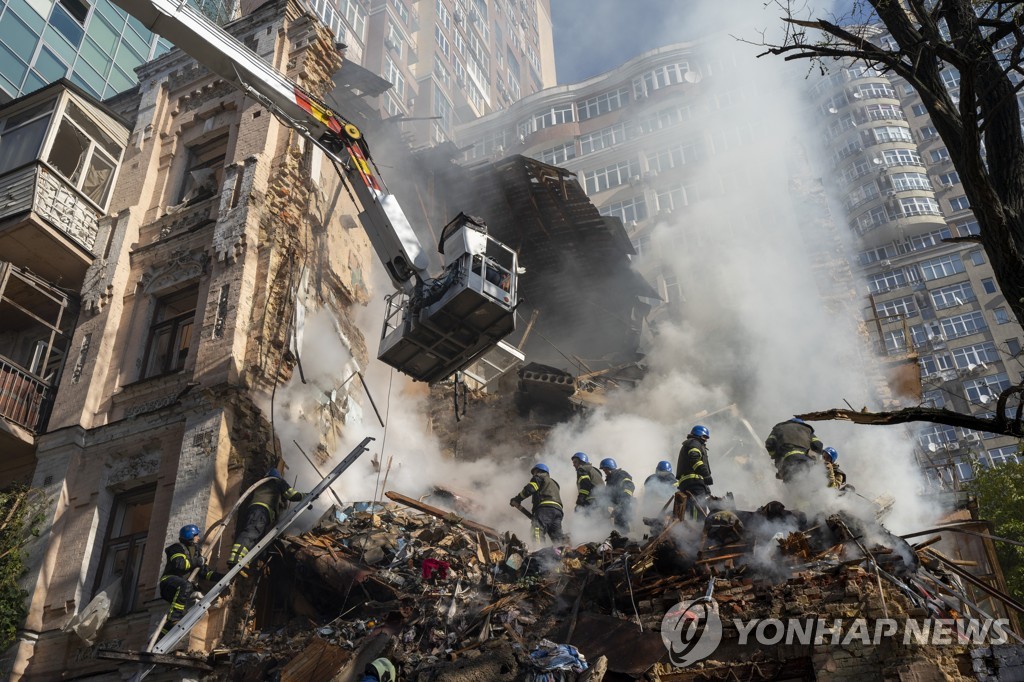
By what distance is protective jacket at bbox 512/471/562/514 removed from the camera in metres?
11.9

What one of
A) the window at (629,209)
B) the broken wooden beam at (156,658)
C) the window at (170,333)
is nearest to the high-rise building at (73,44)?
the window at (170,333)

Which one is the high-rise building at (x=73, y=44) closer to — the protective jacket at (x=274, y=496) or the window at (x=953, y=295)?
the protective jacket at (x=274, y=496)

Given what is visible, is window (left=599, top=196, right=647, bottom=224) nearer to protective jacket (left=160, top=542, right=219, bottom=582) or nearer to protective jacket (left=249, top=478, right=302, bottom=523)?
protective jacket (left=249, top=478, right=302, bottom=523)

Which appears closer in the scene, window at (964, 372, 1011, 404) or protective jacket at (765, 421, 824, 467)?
protective jacket at (765, 421, 824, 467)

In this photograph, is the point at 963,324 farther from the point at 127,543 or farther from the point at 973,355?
the point at 127,543

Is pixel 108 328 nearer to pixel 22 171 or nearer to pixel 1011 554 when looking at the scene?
pixel 22 171

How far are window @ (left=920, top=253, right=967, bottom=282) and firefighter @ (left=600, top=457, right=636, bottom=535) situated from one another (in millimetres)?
48318

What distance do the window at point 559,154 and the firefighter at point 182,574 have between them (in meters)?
30.5

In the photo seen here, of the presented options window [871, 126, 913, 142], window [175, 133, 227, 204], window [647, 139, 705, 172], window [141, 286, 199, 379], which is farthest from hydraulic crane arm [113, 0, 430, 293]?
window [871, 126, 913, 142]

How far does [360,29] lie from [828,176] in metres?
38.2

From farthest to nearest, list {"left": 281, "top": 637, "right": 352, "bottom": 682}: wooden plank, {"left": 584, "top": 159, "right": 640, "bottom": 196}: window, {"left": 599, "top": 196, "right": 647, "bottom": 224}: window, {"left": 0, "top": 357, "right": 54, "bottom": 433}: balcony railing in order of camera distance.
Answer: {"left": 584, "top": 159, "right": 640, "bottom": 196}: window
{"left": 599, "top": 196, "right": 647, "bottom": 224}: window
{"left": 0, "top": 357, "right": 54, "bottom": 433}: balcony railing
{"left": 281, "top": 637, "right": 352, "bottom": 682}: wooden plank

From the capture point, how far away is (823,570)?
26.5 feet

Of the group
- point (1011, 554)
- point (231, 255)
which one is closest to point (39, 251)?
point (231, 255)

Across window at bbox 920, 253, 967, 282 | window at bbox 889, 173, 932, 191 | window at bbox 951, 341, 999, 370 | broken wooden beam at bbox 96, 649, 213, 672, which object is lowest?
broken wooden beam at bbox 96, 649, 213, 672
